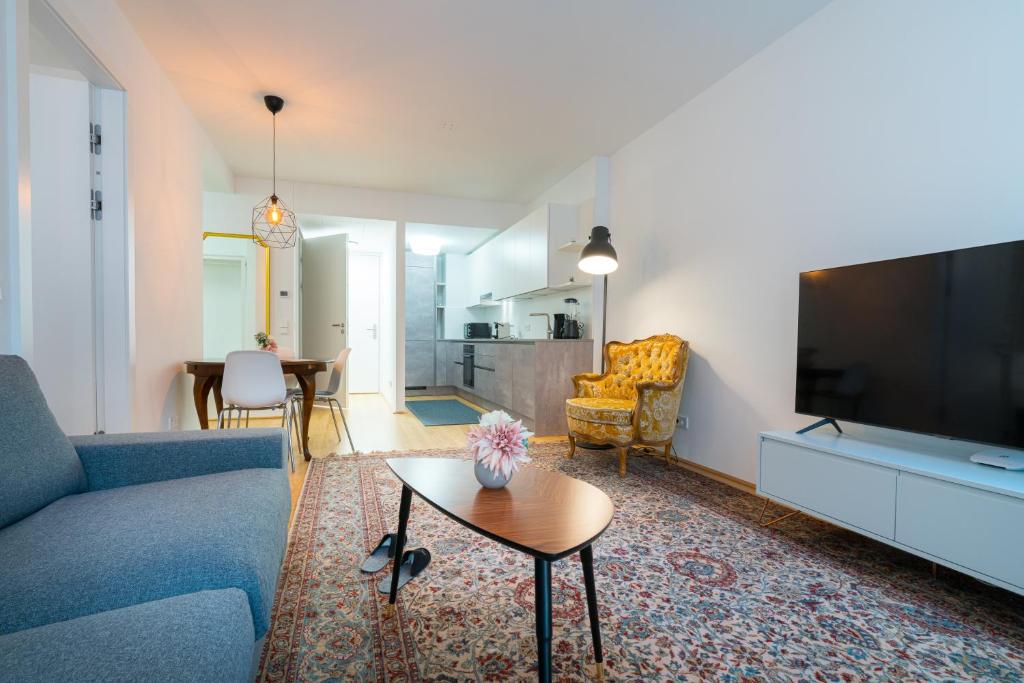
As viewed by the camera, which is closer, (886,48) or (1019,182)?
(1019,182)

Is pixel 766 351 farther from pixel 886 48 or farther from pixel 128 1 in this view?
pixel 128 1

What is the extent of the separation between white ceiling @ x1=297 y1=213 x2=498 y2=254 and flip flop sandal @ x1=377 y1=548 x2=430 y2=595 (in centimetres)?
477

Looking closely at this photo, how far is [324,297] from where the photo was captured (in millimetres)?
6262

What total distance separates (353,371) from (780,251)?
6592 mm

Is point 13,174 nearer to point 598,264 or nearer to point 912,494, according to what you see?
point 598,264

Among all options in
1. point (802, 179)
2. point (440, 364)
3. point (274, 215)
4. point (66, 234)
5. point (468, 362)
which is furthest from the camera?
point (440, 364)

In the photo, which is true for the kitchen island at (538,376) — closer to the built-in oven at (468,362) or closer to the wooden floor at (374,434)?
the wooden floor at (374,434)

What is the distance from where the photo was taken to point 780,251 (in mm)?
2822

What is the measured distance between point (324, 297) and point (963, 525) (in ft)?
20.5

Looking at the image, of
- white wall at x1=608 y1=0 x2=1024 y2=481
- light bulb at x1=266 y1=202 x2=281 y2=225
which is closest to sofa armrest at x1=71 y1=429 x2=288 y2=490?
white wall at x1=608 y1=0 x2=1024 y2=481

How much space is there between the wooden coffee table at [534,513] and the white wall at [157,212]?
2262 millimetres

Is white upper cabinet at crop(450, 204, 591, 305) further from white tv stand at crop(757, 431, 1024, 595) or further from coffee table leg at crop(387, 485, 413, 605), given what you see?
coffee table leg at crop(387, 485, 413, 605)

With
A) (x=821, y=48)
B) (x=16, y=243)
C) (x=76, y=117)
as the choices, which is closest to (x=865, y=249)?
(x=821, y=48)

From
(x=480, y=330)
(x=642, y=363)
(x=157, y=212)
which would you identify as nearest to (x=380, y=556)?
(x=642, y=363)
